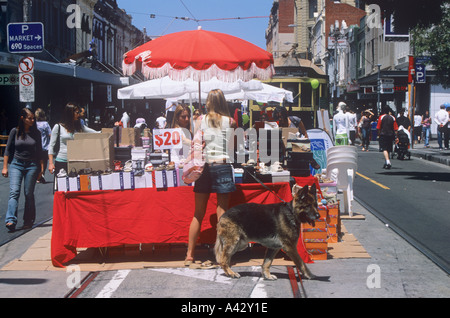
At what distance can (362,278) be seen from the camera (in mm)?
6422

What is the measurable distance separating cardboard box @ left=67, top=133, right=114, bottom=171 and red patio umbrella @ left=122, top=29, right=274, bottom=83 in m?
1.03

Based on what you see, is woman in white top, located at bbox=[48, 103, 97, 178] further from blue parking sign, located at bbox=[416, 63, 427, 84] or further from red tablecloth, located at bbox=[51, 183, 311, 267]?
blue parking sign, located at bbox=[416, 63, 427, 84]

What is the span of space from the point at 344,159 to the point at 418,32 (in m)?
22.9

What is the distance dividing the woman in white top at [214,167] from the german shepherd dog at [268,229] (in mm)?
542

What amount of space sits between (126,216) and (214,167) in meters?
1.21

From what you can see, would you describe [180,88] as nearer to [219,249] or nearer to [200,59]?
[200,59]

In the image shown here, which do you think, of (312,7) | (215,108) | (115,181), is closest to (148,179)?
(115,181)

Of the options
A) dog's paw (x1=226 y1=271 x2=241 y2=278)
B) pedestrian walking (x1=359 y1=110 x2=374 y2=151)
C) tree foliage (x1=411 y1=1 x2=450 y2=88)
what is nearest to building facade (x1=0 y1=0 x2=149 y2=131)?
pedestrian walking (x1=359 y1=110 x2=374 y2=151)

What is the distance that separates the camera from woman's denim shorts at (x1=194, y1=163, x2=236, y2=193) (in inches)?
273

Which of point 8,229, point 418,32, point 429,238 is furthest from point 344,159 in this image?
point 418,32

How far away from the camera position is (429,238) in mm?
8875

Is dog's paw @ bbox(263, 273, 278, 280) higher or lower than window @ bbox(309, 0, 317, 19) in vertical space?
lower

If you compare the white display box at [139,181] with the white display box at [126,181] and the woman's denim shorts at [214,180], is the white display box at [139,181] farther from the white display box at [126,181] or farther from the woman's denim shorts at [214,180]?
the woman's denim shorts at [214,180]
